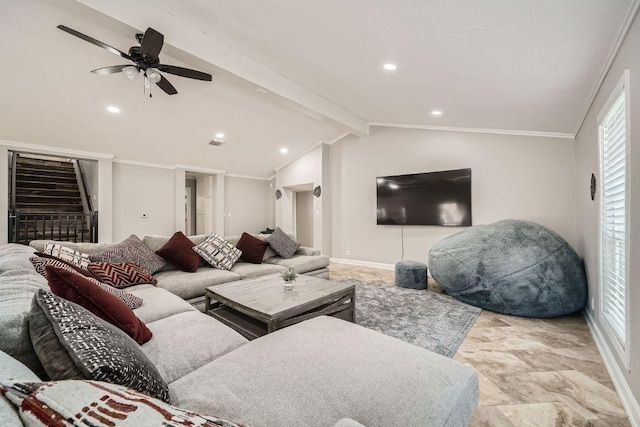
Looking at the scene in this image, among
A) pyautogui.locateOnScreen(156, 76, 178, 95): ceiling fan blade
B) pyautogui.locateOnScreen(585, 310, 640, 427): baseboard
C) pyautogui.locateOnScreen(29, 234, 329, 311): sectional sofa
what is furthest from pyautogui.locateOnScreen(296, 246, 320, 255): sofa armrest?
pyautogui.locateOnScreen(585, 310, 640, 427): baseboard

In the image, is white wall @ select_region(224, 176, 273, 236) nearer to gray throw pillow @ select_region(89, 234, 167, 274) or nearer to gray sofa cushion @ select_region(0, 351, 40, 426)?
gray throw pillow @ select_region(89, 234, 167, 274)

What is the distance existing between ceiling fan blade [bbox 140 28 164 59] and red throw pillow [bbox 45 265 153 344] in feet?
6.22

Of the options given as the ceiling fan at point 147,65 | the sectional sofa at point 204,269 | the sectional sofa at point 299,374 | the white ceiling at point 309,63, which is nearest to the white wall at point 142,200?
the white ceiling at point 309,63

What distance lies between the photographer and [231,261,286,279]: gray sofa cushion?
133 inches

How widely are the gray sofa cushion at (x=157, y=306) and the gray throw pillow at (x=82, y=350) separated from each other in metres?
0.93

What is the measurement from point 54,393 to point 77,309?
0.65 metres

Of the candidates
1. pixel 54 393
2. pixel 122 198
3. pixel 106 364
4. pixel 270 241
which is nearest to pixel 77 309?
pixel 106 364

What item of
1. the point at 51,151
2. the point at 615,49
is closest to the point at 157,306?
the point at 615,49

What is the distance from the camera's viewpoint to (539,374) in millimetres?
1957

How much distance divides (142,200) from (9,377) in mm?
6341

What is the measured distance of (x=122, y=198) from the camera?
5758 mm

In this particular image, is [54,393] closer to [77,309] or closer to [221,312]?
[77,309]

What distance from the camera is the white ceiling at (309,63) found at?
192 centimetres

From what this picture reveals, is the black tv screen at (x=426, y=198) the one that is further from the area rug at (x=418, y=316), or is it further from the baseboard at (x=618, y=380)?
the baseboard at (x=618, y=380)
